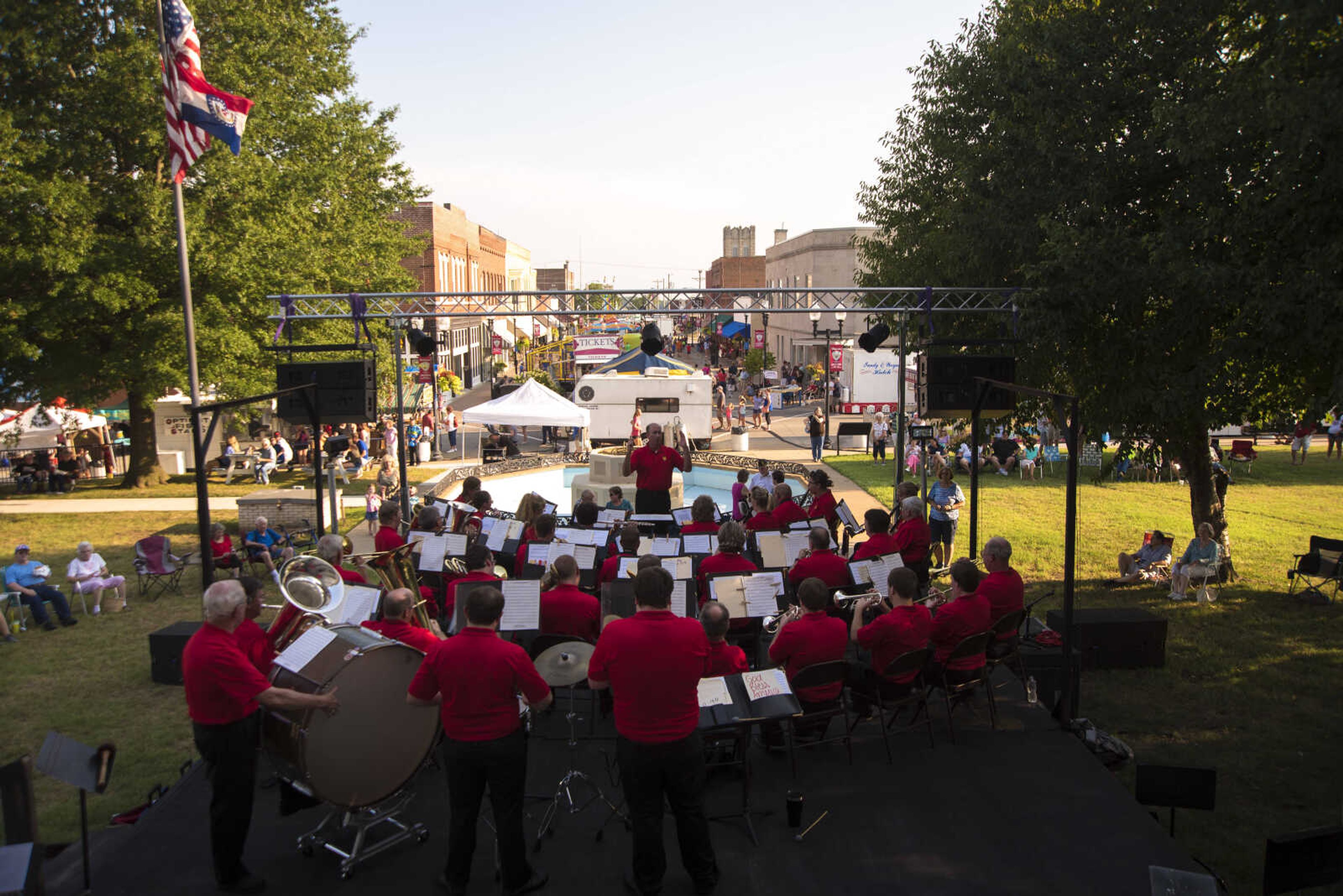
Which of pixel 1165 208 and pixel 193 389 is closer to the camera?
pixel 1165 208

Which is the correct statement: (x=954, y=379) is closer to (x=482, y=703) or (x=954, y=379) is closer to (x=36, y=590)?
(x=482, y=703)

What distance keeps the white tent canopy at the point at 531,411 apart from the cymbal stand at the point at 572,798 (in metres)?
17.2

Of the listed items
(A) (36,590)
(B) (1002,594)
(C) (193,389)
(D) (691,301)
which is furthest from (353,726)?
(C) (193,389)

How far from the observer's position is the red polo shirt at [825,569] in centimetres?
819

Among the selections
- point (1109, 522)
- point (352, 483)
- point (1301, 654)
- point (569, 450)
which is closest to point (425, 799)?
point (1301, 654)

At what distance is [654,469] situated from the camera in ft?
42.0

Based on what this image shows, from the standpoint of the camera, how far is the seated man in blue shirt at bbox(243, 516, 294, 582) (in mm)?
13992

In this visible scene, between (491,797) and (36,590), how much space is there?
10.1 metres

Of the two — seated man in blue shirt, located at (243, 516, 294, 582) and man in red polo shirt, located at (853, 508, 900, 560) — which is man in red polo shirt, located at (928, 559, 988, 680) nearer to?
man in red polo shirt, located at (853, 508, 900, 560)

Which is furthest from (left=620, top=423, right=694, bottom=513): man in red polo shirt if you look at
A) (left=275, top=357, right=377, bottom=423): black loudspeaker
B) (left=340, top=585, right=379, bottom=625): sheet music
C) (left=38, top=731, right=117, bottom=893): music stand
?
(left=38, top=731, right=117, bottom=893): music stand

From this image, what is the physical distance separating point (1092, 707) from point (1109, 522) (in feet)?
32.5

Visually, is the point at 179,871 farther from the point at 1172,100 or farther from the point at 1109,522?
the point at 1109,522

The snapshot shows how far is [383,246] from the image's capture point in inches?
1041

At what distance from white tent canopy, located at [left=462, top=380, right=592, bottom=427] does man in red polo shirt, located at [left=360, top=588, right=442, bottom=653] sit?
17593 mm
